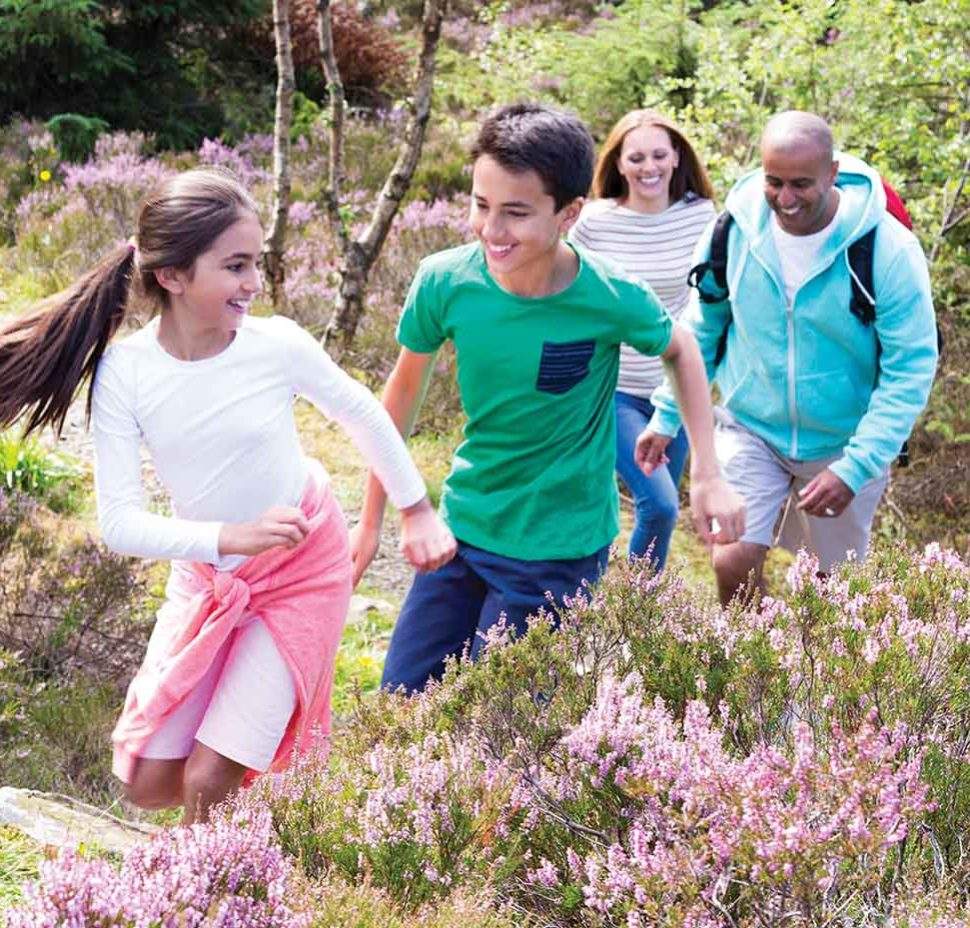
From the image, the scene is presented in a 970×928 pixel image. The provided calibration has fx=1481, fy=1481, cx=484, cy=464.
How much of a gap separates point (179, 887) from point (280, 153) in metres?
7.40

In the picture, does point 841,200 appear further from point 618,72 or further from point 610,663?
point 618,72

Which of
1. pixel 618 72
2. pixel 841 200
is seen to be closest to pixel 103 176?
pixel 618 72

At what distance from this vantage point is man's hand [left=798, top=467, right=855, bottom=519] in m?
4.55

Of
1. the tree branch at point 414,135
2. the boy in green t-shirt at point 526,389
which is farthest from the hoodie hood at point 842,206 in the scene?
the tree branch at point 414,135

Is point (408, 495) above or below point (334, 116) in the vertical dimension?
below

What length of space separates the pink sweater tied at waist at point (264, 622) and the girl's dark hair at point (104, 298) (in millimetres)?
526

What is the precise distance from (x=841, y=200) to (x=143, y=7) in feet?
34.7

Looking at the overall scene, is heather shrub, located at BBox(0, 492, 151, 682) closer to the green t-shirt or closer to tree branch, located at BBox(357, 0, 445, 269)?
the green t-shirt

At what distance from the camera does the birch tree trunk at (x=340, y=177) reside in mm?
8664

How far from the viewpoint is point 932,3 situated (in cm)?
854

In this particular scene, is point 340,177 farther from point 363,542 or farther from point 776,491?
point 363,542

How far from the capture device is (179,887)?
7.41 ft

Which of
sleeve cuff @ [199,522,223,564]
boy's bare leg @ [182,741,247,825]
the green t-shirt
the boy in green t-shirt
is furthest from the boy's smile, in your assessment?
boy's bare leg @ [182,741,247,825]

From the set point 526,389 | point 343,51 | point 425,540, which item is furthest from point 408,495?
point 343,51
